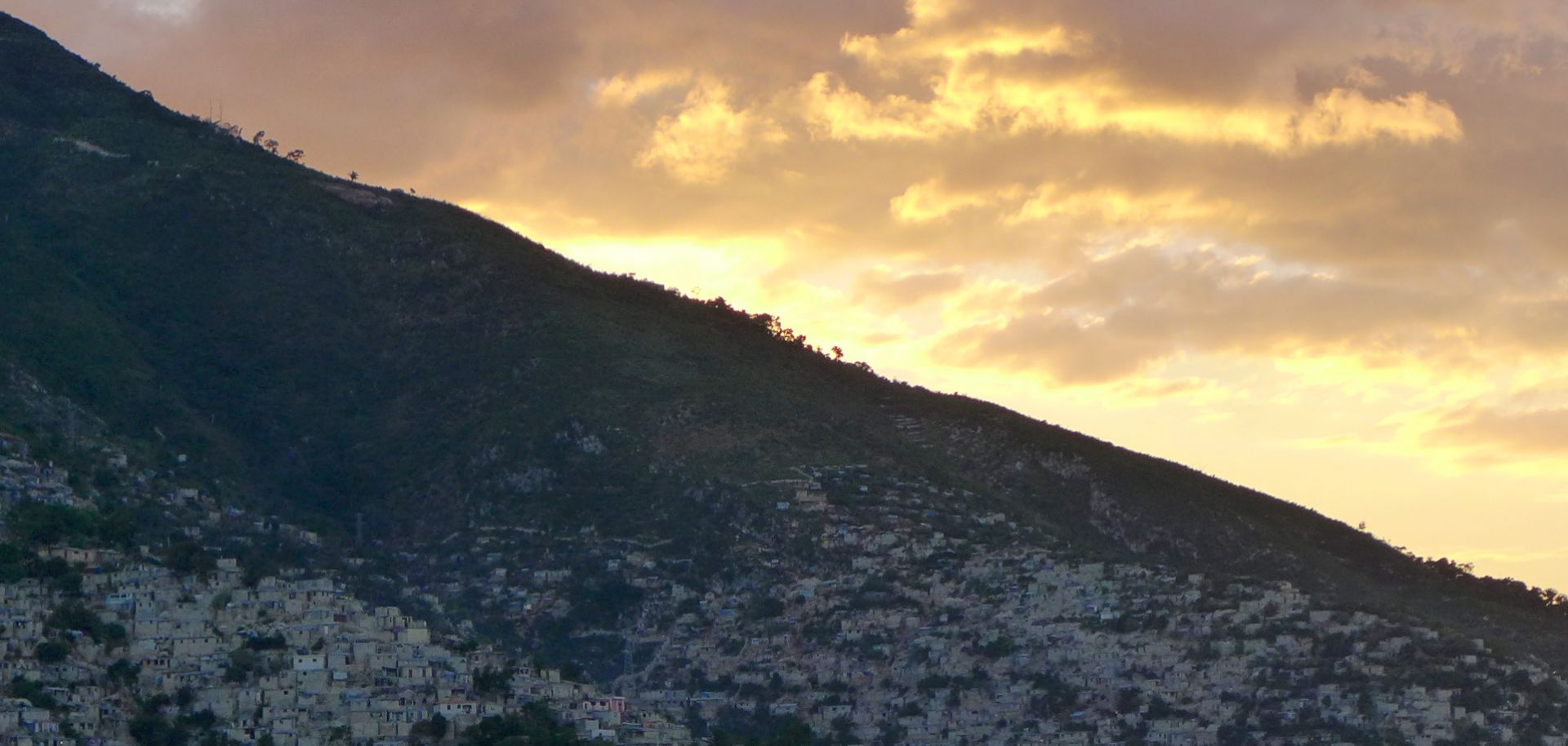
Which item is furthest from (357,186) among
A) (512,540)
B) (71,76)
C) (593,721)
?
(593,721)

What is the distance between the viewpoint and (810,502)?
383 feet

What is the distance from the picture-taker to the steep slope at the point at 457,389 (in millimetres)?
116312

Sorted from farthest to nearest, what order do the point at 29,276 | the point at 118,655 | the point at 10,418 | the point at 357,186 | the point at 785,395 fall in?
the point at 357,186 < the point at 785,395 < the point at 29,276 < the point at 10,418 < the point at 118,655

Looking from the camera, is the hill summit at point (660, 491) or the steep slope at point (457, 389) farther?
the steep slope at point (457, 389)

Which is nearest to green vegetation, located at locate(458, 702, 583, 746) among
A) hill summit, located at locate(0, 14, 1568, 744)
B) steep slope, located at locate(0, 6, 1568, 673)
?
hill summit, located at locate(0, 14, 1568, 744)

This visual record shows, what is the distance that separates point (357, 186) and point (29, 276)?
27609mm

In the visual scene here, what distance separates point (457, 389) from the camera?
125 meters

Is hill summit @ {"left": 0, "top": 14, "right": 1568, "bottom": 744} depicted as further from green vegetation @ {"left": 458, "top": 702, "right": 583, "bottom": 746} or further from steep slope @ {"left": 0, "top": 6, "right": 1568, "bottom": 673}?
green vegetation @ {"left": 458, "top": 702, "right": 583, "bottom": 746}

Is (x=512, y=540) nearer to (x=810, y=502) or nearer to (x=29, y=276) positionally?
(x=810, y=502)

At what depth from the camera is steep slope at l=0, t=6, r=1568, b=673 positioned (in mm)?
116312

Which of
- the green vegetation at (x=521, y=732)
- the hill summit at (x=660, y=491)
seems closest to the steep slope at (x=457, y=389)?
the hill summit at (x=660, y=491)

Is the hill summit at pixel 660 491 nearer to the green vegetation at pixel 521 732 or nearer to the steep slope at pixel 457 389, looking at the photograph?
the steep slope at pixel 457 389

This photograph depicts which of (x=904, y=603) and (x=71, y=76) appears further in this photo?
(x=71, y=76)

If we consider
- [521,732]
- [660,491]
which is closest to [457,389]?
[660,491]
